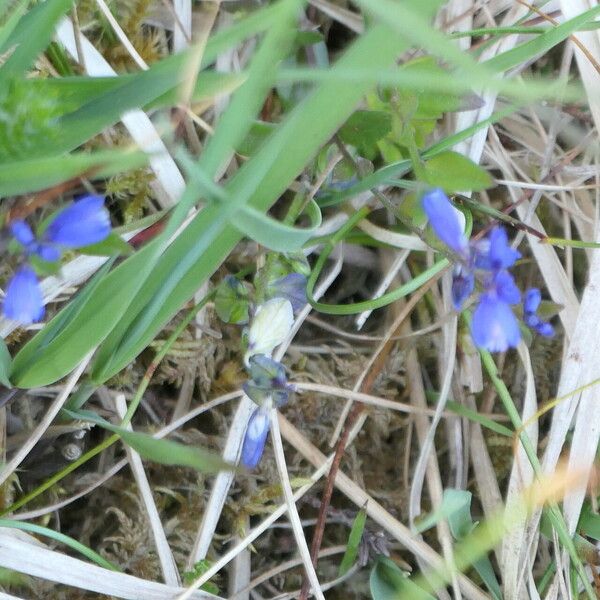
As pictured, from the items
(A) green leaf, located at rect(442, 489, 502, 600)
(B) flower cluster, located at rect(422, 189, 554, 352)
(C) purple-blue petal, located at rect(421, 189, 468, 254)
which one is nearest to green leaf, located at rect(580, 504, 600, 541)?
(A) green leaf, located at rect(442, 489, 502, 600)

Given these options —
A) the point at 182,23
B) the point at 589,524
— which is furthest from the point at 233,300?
the point at 589,524

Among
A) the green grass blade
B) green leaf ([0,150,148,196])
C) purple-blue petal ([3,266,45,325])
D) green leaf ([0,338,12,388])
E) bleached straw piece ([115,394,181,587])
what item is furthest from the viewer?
bleached straw piece ([115,394,181,587])

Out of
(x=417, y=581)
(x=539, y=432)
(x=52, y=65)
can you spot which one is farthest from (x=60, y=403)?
(x=539, y=432)

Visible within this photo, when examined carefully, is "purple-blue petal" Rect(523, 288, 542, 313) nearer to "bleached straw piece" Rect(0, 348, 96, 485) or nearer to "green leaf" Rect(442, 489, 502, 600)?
"green leaf" Rect(442, 489, 502, 600)

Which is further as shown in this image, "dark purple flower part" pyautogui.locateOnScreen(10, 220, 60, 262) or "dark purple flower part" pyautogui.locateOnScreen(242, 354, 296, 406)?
"dark purple flower part" pyautogui.locateOnScreen(242, 354, 296, 406)

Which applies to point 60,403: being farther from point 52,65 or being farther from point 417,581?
point 417,581

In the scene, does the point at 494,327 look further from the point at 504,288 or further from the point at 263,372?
the point at 263,372
